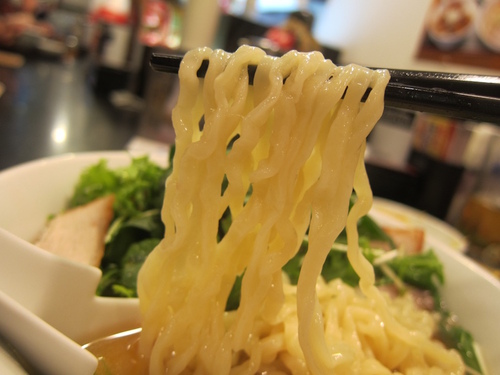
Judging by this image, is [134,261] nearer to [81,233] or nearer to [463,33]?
[81,233]

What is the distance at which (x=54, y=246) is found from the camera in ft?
2.81

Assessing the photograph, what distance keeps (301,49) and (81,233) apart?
259cm

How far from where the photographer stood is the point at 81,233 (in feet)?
3.09

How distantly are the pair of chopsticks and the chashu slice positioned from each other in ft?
2.35

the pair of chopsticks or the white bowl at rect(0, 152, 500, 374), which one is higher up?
the pair of chopsticks

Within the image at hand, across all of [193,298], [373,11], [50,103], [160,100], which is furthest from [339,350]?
[373,11]

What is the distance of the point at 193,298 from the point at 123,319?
0.18m

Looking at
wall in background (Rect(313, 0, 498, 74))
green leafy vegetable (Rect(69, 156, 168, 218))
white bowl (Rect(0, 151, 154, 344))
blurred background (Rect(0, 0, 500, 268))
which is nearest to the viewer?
white bowl (Rect(0, 151, 154, 344))

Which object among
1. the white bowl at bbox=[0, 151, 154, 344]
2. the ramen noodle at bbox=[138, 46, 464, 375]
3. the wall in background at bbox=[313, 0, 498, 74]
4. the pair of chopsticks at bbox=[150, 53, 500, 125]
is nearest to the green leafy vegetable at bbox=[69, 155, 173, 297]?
the white bowl at bbox=[0, 151, 154, 344]

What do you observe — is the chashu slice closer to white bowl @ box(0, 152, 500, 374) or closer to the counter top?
white bowl @ box(0, 152, 500, 374)

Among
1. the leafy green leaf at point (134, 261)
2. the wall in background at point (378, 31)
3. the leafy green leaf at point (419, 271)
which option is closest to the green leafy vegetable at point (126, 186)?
the leafy green leaf at point (134, 261)

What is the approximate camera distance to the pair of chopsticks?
0.49m

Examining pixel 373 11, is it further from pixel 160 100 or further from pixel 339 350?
pixel 339 350

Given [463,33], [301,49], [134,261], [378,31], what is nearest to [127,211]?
[134,261]
